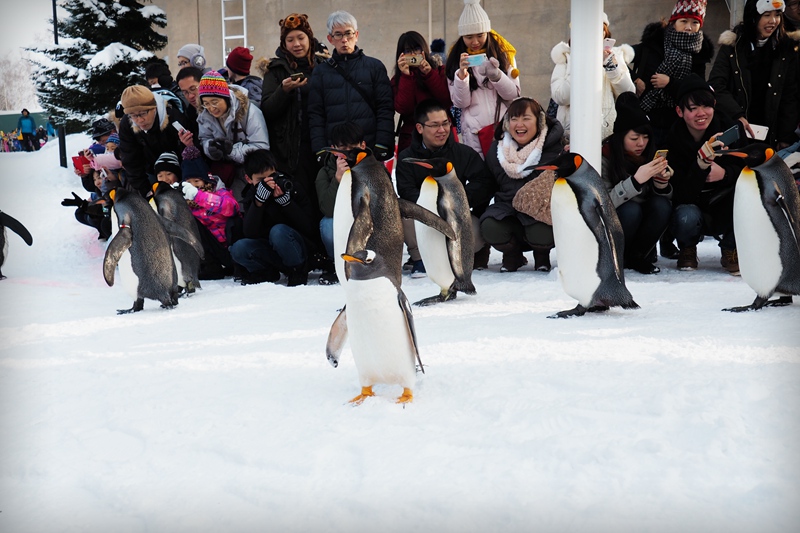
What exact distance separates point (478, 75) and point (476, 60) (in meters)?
0.18

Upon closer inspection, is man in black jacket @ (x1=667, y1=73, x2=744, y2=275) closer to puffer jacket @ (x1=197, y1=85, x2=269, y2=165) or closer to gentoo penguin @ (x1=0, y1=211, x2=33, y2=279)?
puffer jacket @ (x1=197, y1=85, x2=269, y2=165)

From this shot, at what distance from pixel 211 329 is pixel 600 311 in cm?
162

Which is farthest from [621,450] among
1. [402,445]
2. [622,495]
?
[402,445]

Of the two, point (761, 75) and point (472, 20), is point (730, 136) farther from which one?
point (472, 20)

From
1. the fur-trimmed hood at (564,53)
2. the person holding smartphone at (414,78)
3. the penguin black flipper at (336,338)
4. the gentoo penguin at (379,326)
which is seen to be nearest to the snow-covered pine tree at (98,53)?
the person holding smartphone at (414,78)

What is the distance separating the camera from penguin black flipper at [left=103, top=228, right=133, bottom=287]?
11.5 ft

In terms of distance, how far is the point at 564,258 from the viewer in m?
3.09

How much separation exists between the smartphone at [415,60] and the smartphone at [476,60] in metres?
0.35

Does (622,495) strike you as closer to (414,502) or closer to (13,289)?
(414,502)

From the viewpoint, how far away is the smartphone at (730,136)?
147 inches

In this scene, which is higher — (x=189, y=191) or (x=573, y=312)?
(x=189, y=191)

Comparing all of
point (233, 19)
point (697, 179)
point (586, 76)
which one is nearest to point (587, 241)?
point (586, 76)

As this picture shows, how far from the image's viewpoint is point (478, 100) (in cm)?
459

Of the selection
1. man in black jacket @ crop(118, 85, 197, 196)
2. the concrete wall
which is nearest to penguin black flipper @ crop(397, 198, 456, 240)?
man in black jacket @ crop(118, 85, 197, 196)
